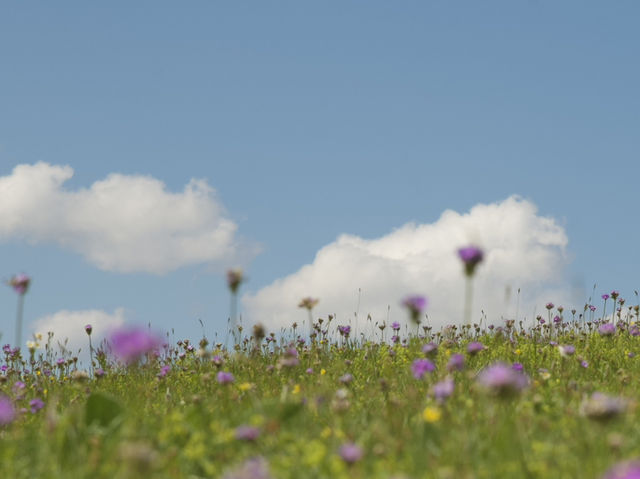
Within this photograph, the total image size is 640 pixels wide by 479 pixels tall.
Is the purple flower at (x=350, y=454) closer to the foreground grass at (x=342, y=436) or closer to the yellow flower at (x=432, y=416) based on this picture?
the foreground grass at (x=342, y=436)

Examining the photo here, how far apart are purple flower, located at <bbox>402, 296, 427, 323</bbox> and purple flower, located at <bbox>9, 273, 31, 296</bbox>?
274 cm

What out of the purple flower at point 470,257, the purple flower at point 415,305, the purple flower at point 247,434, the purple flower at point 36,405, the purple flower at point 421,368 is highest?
the purple flower at point 470,257

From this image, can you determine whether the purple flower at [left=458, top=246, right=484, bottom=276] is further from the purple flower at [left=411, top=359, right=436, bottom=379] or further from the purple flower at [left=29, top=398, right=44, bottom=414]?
the purple flower at [left=29, top=398, right=44, bottom=414]

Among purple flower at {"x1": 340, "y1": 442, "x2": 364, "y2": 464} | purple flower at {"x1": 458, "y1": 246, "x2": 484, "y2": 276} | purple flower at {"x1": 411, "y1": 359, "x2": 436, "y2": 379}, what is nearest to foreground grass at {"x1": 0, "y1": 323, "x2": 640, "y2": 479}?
purple flower at {"x1": 340, "y1": 442, "x2": 364, "y2": 464}

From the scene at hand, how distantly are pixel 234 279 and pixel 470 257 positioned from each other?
1551 millimetres

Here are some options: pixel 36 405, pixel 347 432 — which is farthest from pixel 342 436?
pixel 36 405

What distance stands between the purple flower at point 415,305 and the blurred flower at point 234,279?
3.45 ft

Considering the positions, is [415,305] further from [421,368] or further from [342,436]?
[421,368]

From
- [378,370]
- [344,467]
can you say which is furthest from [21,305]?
[378,370]

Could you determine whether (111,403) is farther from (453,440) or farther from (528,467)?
(528,467)

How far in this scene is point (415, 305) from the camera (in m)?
4.10

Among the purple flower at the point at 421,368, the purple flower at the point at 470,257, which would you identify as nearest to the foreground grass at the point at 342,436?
the purple flower at the point at 421,368

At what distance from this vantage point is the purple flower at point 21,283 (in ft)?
16.4

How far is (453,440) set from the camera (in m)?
4.08
